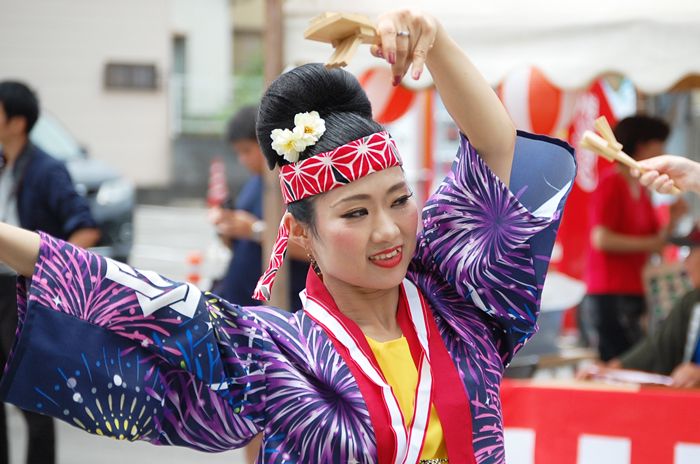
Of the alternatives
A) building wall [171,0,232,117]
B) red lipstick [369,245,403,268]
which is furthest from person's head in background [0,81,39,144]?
building wall [171,0,232,117]

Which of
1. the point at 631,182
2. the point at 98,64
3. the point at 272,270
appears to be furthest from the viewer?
the point at 98,64

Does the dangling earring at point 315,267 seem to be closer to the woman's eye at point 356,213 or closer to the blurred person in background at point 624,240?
the woman's eye at point 356,213

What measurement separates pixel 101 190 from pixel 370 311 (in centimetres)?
515

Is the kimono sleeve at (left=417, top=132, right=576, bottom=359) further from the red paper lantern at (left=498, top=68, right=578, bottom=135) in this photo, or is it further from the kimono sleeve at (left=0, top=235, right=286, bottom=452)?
the red paper lantern at (left=498, top=68, right=578, bottom=135)

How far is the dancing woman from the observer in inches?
43.4

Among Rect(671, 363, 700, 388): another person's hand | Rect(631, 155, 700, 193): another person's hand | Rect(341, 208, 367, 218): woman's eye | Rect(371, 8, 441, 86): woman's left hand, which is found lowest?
Rect(671, 363, 700, 388): another person's hand

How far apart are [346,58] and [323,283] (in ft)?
1.58

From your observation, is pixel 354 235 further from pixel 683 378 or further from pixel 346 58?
pixel 683 378

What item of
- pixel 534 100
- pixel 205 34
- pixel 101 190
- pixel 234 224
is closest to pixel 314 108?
pixel 234 224

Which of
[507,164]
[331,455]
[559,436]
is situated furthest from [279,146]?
[559,436]

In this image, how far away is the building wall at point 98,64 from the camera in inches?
510

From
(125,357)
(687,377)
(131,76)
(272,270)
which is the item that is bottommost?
(687,377)

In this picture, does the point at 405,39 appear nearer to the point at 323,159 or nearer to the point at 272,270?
the point at 323,159

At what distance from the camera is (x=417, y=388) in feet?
4.04
